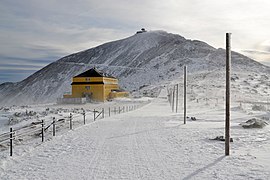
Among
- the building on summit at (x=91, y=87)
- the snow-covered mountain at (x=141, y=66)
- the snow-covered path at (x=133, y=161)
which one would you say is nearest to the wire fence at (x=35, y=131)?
the snow-covered path at (x=133, y=161)

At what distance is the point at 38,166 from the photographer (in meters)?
8.75

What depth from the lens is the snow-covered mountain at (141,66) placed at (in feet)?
349

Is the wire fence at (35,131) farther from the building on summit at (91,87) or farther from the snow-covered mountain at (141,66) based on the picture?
the snow-covered mountain at (141,66)

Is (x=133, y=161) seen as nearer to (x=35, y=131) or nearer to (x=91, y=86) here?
(x=35, y=131)

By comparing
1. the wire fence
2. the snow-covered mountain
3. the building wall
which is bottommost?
the wire fence

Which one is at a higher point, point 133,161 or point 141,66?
point 141,66

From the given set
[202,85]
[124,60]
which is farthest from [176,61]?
[202,85]

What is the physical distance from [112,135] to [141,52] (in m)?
151

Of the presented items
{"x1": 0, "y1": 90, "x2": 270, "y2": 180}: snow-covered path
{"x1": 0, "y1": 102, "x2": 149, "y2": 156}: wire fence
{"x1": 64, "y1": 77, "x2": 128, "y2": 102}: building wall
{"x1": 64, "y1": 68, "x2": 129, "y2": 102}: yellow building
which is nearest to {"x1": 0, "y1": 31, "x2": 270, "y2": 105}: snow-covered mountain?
A: {"x1": 64, "y1": 68, "x2": 129, "y2": 102}: yellow building

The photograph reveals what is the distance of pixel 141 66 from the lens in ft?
452

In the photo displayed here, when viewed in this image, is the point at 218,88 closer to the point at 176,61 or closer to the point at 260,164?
the point at 176,61

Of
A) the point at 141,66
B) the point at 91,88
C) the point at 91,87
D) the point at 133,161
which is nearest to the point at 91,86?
the point at 91,87

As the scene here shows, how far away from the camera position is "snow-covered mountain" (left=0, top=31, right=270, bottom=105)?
106450mm

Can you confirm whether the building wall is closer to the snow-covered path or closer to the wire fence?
the wire fence
